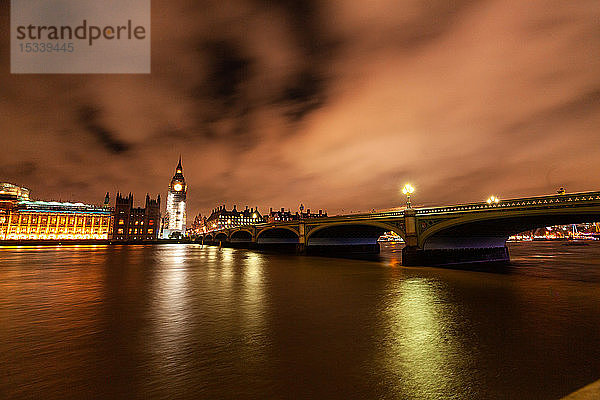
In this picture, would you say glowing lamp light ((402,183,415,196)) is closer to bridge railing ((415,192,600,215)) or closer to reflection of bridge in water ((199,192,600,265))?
reflection of bridge in water ((199,192,600,265))

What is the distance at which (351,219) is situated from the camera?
42.3 meters

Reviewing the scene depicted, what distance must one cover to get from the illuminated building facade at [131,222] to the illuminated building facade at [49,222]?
5.62 metres

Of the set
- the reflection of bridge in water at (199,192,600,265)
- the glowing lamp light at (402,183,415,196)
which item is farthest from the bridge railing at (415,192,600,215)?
the glowing lamp light at (402,183,415,196)

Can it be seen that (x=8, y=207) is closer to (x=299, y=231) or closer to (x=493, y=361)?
(x=299, y=231)

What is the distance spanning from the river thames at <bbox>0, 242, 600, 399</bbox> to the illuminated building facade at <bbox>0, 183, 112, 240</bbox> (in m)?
157

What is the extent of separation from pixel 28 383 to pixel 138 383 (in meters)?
2.18

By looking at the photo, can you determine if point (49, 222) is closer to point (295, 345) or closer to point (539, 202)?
point (295, 345)

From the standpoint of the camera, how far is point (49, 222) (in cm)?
14212

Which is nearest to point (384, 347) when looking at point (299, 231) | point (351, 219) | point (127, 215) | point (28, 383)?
point (28, 383)

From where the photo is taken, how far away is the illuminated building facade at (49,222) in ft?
448

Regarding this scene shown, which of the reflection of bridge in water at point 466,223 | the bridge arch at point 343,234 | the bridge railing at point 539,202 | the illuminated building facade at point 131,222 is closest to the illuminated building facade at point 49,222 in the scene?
the illuminated building facade at point 131,222

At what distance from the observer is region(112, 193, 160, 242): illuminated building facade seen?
159m

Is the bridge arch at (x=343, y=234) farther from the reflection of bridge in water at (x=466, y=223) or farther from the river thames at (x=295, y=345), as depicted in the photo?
the river thames at (x=295, y=345)

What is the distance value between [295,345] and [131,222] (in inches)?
7095
